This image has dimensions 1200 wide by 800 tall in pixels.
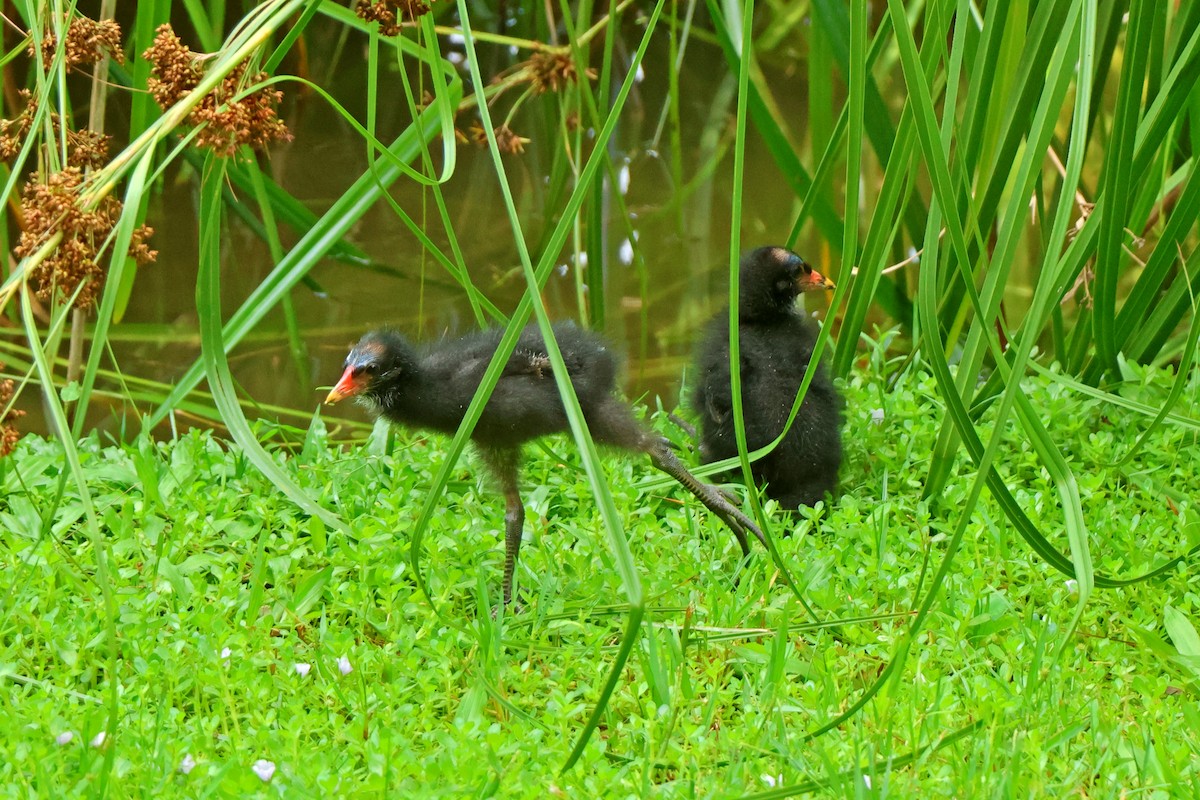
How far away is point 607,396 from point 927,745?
→ 1.36 m

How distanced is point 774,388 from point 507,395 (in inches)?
39.8

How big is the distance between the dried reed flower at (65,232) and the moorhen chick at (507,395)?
80 cm

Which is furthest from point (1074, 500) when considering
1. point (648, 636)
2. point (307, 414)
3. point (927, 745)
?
point (307, 414)

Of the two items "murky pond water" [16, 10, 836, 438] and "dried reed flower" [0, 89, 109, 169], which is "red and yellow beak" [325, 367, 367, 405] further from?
"murky pond water" [16, 10, 836, 438]

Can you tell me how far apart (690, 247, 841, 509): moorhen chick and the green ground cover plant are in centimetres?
15

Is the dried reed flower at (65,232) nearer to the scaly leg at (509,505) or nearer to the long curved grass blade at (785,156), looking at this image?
the scaly leg at (509,505)

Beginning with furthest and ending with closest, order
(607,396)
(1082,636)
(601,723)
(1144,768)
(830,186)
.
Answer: (830,186) → (607,396) → (1082,636) → (601,723) → (1144,768)

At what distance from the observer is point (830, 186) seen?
4.95 meters

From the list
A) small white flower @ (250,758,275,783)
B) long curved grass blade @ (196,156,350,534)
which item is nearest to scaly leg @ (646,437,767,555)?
long curved grass blade @ (196,156,350,534)

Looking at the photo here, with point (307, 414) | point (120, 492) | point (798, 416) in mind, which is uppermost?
point (798, 416)

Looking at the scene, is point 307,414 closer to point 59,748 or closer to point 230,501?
point 230,501

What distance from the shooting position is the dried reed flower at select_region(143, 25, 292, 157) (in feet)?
7.48

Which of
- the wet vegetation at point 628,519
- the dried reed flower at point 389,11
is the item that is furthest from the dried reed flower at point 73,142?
the dried reed flower at point 389,11

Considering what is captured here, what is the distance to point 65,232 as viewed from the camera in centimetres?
215
